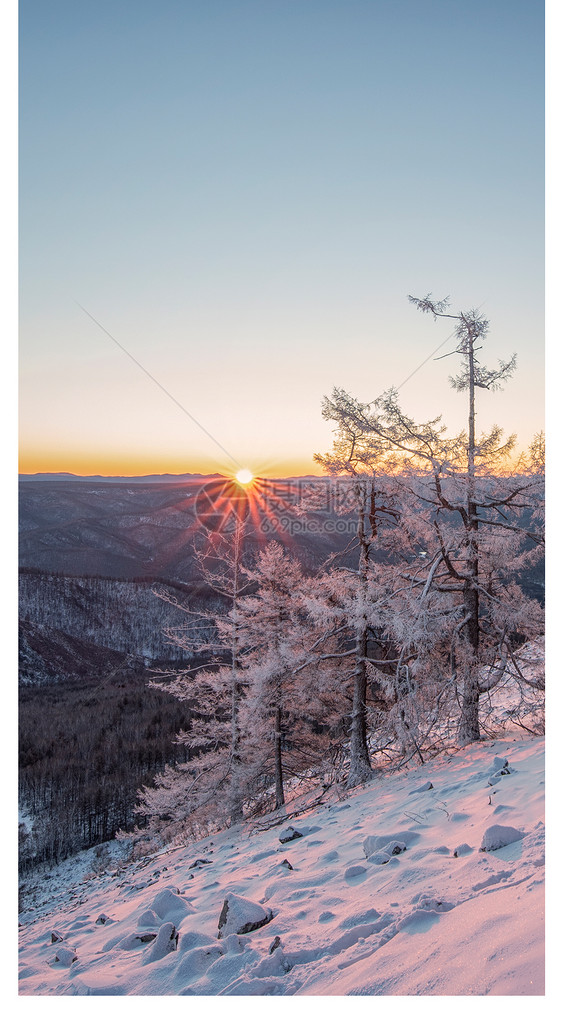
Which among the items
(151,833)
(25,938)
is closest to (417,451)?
(25,938)

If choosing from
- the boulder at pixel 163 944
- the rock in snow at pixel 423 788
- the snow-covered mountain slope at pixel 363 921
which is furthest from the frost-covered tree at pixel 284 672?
the boulder at pixel 163 944

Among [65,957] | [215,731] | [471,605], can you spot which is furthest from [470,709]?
[215,731]

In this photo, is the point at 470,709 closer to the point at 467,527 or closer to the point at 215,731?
the point at 467,527

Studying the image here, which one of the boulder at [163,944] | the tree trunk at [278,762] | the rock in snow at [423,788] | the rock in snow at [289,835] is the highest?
the boulder at [163,944]

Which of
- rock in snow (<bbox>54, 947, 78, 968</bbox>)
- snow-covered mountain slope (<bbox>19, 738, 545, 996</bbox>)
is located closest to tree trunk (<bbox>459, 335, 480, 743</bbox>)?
snow-covered mountain slope (<bbox>19, 738, 545, 996</bbox>)

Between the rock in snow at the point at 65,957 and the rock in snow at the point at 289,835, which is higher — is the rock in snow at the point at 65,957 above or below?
above

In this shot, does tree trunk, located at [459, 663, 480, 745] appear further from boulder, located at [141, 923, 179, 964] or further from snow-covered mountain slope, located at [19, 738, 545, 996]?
boulder, located at [141, 923, 179, 964]

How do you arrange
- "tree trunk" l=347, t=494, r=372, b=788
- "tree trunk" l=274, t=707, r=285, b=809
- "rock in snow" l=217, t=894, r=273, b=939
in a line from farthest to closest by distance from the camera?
"tree trunk" l=274, t=707, r=285, b=809 → "tree trunk" l=347, t=494, r=372, b=788 → "rock in snow" l=217, t=894, r=273, b=939

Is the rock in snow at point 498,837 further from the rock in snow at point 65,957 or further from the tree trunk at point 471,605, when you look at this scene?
the tree trunk at point 471,605
